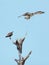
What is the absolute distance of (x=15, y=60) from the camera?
3.36 metres

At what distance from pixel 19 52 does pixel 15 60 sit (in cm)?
20

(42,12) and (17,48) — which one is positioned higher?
(42,12)

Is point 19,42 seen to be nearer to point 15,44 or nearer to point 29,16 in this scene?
point 15,44

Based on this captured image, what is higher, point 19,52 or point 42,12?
point 42,12

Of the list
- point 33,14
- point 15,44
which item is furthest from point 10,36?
point 33,14

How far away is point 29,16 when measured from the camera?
123 inches

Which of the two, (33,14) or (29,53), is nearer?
(33,14)

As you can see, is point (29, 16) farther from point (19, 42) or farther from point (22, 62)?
point (22, 62)

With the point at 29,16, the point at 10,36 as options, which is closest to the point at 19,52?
the point at 10,36

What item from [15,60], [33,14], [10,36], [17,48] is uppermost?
[33,14]

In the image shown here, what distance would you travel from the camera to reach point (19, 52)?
10.5ft

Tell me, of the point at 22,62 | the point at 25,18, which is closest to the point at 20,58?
the point at 22,62

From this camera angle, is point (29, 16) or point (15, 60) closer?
point (29, 16)

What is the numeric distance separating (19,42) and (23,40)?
7cm
